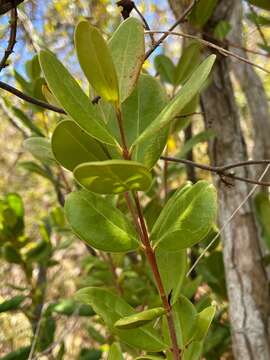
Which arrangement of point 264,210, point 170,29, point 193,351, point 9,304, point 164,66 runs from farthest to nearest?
1. point 164,66
2. point 264,210
3. point 9,304
4. point 170,29
5. point 193,351

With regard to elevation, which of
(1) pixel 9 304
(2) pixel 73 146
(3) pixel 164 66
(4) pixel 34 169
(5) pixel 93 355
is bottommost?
(5) pixel 93 355

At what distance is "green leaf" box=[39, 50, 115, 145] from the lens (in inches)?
15.3

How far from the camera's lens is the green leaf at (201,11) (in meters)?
0.81

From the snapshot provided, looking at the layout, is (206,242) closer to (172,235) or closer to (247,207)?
(247,207)

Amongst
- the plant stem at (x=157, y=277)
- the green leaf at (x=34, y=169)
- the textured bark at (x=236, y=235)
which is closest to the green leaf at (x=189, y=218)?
the plant stem at (x=157, y=277)

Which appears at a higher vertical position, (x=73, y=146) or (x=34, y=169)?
(x=34, y=169)

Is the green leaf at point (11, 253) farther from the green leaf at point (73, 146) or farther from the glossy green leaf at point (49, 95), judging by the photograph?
the green leaf at point (73, 146)

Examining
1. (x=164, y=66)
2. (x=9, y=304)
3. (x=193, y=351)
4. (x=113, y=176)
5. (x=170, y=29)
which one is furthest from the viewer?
(x=164, y=66)

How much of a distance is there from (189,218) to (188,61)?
54cm

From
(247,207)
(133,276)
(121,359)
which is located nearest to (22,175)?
(133,276)

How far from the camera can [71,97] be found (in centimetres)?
40

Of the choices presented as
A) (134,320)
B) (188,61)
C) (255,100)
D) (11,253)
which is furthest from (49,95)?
(255,100)

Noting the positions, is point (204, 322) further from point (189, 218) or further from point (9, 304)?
point (9, 304)

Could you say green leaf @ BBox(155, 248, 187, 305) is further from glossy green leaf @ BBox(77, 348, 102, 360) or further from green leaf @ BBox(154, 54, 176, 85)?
green leaf @ BBox(154, 54, 176, 85)
